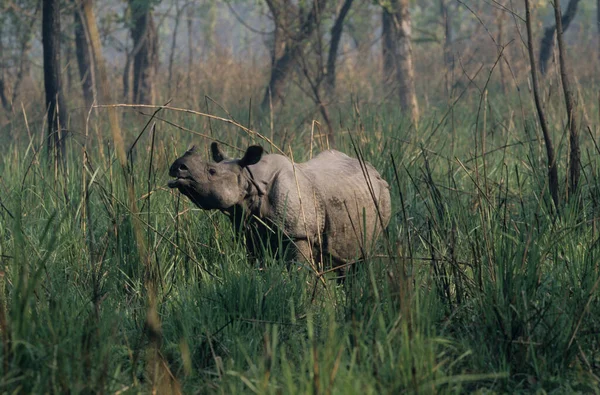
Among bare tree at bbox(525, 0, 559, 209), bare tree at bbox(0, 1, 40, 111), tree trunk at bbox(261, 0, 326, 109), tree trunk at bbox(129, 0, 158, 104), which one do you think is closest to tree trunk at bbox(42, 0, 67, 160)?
tree trunk at bbox(261, 0, 326, 109)

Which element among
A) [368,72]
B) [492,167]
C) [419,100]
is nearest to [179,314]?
[492,167]

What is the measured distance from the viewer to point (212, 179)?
12.3 ft

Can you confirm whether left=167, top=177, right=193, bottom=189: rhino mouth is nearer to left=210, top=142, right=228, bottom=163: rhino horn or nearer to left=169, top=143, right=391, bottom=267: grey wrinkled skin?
left=169, top=143, right=391, bottom=267: grey wrinkled skin

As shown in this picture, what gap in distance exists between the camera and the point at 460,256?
424 centimetres

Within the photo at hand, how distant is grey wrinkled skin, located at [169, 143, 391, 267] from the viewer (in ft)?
12.3

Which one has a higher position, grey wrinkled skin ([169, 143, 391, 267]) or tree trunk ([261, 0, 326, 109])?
tree trunk ([261, 0, 326, 109])

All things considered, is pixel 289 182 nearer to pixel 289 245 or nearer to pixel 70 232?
pixel 289 245

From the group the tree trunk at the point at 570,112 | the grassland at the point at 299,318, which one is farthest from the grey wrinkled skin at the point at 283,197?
the tree trunk at the point at 570,112

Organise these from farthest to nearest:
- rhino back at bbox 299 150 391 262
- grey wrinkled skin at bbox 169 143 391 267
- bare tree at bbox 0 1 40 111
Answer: bare tree at bbox 0 1 40 111
rhino back at bbox 299 150 391 262
grey wrinkled skin at bbox 169 143 391 267

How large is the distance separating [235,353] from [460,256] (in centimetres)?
157

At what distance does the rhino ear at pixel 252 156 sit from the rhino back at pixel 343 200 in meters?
0.40

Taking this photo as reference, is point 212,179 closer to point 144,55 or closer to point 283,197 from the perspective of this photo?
point 283,197

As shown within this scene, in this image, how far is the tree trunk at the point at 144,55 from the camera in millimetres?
12155

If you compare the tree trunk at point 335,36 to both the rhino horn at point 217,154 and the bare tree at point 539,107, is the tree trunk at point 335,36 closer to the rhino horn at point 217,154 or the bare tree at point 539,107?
the bare tree at point 539,107
